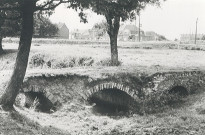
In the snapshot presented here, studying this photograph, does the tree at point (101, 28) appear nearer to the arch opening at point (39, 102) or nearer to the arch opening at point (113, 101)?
the arch opening at point (113, 101)

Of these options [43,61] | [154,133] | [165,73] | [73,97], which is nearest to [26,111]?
[73,97]

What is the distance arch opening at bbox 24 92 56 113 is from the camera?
665 inches

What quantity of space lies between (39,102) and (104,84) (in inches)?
144

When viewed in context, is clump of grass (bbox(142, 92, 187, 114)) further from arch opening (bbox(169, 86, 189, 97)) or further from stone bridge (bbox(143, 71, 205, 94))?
arch opening (bbox(169, 86, 189, 97))

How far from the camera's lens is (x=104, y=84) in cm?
1773

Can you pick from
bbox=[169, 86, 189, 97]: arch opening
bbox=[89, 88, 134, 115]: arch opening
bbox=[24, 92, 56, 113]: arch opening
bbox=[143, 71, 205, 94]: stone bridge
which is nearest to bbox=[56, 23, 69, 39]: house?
bbox=[89, 88, 134, 115]: arch opening

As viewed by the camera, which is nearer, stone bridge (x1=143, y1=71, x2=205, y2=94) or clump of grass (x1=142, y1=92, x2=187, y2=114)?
clump of grass (x1=142, y1=92, x2=187, y2=114)

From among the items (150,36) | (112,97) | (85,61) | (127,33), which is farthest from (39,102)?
(150,36)

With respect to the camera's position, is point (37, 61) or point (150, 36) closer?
point (37, 61)

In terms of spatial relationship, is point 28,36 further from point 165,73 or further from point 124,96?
point 165,73

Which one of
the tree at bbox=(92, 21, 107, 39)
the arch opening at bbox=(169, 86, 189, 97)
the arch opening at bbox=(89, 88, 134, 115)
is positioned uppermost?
the tree at bbox=(92, 21, 107, 39)

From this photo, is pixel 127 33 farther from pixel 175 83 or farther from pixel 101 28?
pixel 175 83

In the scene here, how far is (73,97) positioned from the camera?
17.0 m

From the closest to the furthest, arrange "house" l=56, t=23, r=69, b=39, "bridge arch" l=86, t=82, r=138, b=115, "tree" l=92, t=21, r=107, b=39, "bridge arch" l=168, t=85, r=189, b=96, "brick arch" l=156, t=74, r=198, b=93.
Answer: "bridge arch" l=86, t=82, r=138, b=115
"brick arch" l=156, t=74, r=198, b=93
"bridge arch" l=168, t=85, r=189, b=96
"tree" l=92, t=21, r=107, b=39
"house" l=56, t=23, r=69, b=39
